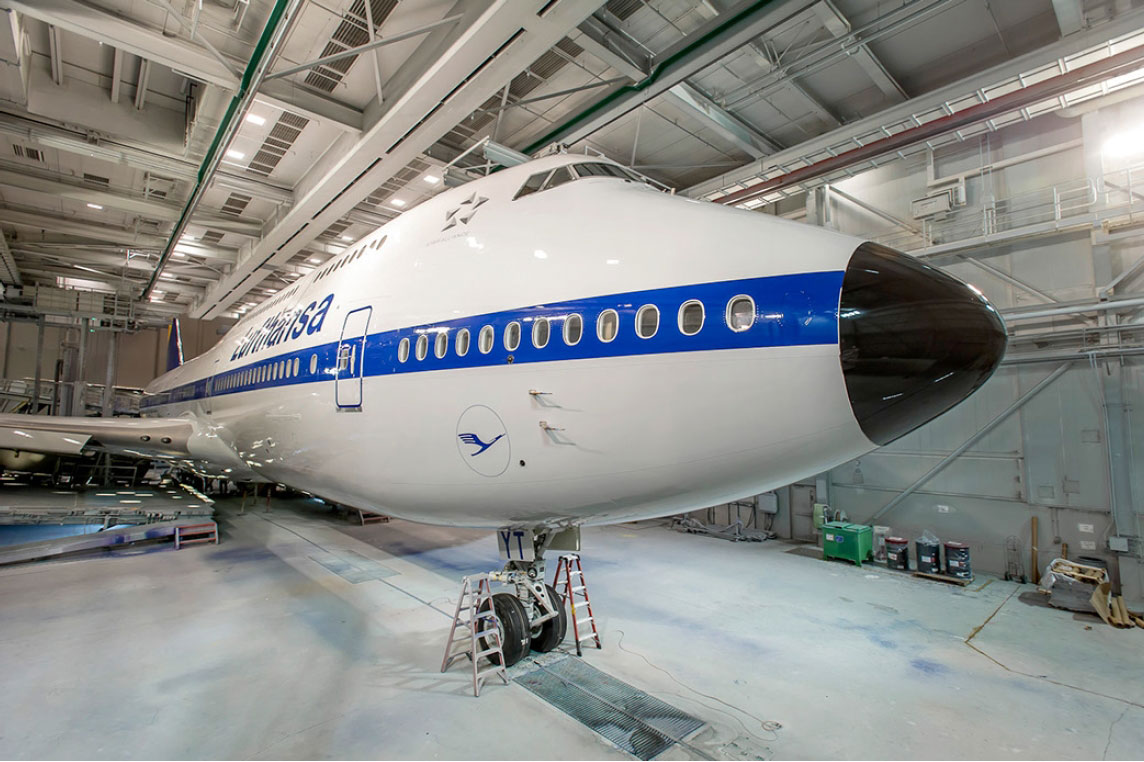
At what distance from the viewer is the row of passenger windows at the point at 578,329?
3066mm

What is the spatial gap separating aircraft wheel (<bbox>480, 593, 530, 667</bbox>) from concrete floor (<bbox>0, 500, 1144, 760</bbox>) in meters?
0.38

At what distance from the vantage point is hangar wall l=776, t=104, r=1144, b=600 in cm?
883

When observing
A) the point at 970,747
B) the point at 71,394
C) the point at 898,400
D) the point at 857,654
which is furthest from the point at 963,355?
the point at 71,394

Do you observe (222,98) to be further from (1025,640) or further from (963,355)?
(1025,640)

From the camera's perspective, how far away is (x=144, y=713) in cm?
454

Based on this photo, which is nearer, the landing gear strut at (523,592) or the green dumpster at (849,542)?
the landing gear strut at (523,592)

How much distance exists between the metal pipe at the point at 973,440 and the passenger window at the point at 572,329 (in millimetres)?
10380

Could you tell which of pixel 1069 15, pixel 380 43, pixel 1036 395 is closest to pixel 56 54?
pixel 380 43

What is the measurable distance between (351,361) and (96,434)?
28.7 ft

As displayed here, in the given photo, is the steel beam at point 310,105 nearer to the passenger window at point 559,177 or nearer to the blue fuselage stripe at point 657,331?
the blue fuselage stripe at point 657,331

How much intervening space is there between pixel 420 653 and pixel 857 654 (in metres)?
4.99

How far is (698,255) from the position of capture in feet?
10.9

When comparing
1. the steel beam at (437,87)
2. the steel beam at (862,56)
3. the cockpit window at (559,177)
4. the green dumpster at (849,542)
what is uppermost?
the steel beam at (862,56)

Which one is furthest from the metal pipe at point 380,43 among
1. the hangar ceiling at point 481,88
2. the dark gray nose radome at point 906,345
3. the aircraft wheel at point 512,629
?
the aircraft wheel at point 512,629
